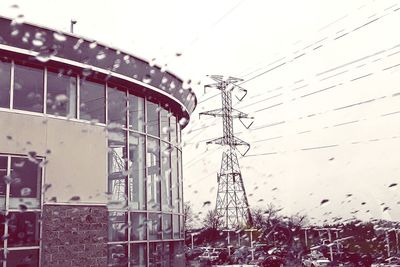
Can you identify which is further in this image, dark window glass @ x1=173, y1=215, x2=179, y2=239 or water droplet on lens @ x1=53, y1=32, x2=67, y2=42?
dark window glass @ x1=173, y1=215, x2=179, y2=239

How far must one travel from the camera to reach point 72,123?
1288cm

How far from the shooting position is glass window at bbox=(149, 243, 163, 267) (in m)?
14.9

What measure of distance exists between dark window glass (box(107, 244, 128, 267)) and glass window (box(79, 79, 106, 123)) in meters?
3.71

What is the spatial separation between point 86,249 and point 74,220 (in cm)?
89

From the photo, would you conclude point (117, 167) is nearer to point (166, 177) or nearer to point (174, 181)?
point (166, 177)

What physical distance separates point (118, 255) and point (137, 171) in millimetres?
2803

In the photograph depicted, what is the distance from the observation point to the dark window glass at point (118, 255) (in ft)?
44.3

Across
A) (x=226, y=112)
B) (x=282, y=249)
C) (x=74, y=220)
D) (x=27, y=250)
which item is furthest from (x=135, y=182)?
(x=282, y=249)

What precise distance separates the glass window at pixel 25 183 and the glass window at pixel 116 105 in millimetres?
2978

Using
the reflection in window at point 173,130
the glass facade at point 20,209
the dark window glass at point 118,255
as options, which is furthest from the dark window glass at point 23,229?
the reflection in window at point 173,130

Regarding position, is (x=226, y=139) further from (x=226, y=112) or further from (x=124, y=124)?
(x=124, y=124)

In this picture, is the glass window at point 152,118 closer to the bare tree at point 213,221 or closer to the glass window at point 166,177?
the glass window at point 166,177

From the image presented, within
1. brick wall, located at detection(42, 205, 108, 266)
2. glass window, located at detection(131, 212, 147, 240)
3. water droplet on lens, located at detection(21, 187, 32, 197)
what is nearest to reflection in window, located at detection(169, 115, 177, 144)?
glass window, located at detection(131, 212, 147, 240)

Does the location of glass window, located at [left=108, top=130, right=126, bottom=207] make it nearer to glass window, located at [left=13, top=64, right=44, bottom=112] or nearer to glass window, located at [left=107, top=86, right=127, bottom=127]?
glass window, located at [left=107, top=86, right=127, bottom=127]
